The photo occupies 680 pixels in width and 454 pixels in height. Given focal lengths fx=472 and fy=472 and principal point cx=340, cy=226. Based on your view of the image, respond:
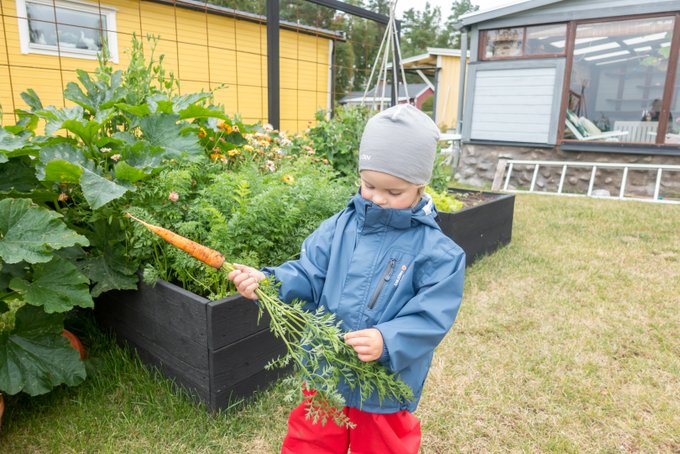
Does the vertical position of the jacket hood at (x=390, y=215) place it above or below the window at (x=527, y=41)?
below

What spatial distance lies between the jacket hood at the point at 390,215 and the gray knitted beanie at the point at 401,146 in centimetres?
8

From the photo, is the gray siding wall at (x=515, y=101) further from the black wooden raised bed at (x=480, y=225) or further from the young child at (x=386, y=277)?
the young child at (x=386, y=277)

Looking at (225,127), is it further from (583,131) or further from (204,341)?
(583,131)

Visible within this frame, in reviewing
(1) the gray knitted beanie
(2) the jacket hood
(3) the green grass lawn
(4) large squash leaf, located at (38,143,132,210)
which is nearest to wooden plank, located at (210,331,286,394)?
(3) the green grass lawn

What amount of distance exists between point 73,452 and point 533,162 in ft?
25.4

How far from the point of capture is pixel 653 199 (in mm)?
6695

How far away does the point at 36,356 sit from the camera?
5.70ft

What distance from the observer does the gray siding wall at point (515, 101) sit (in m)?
7.78

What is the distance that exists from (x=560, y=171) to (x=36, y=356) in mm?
7980

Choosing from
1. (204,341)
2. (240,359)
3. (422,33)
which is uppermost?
(422,33)

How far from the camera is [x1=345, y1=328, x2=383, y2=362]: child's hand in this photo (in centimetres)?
108

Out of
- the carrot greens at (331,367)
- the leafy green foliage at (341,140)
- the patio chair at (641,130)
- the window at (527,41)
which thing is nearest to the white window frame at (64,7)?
the leafy green foliage at (341,140)

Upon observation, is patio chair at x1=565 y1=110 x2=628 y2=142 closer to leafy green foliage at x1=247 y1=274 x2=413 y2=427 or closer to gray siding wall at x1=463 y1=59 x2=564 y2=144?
gray siding wall at x1=463 y1=59 x2=564 y2=144

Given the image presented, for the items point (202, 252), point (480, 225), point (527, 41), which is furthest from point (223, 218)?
point (527, 41)
